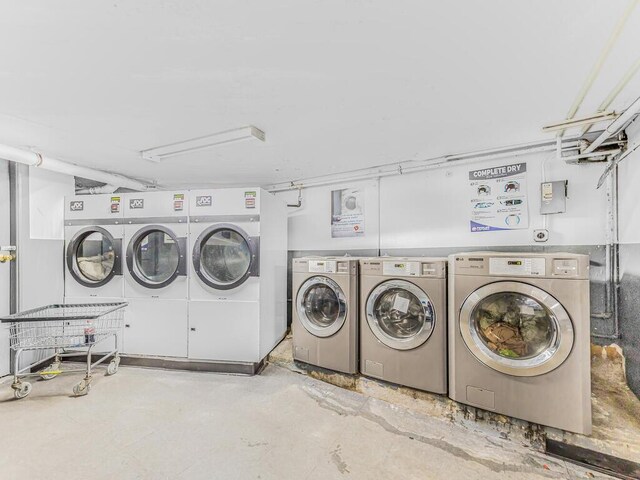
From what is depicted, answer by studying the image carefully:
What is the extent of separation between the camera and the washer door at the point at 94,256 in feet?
9.94

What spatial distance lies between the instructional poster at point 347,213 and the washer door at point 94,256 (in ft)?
7.88

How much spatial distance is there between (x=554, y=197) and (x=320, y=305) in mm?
2290

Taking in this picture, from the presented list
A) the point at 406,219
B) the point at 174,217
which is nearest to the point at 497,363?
the point at 406,219

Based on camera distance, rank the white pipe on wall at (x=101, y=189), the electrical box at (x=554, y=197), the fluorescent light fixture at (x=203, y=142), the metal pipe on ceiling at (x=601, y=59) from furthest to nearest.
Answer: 1. the white pipe on wall at (x=101, y=189)
2. the electrical box at (x=554, y=197)
3. the fluorescent light fixture at (x=203, y=142)
4. the metal pipe on ceiling at (x=601, y=59)

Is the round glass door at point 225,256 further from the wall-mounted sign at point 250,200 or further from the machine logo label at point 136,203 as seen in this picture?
the machine logo label at point 136,203

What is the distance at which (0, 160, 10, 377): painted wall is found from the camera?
2627 mm

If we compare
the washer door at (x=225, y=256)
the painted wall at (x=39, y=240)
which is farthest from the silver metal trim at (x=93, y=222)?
the washer door at (x=225, y=256)

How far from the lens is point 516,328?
2.01 metres

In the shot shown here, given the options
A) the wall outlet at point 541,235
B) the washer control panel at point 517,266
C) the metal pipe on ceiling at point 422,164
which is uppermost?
the metal pipe on ceiling at point 422,164

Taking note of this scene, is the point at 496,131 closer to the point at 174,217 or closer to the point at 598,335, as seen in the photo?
the point at 598,335

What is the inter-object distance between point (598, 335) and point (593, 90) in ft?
6.09

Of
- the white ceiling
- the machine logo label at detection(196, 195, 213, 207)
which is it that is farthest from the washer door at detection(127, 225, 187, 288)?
the white ceiling

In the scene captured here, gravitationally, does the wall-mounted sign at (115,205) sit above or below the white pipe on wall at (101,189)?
below

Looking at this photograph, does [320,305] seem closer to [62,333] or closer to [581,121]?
[581,121]
